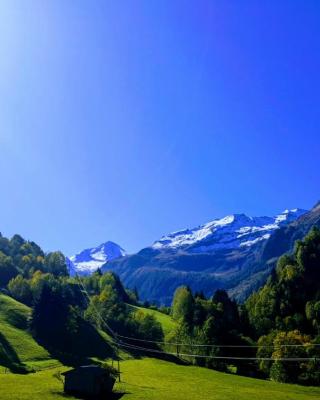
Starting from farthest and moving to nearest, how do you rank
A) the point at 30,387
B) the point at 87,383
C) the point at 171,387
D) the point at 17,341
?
1. the point at 17,341
2. the point at 171,387
3. the point at 87,383
4. the point at 30,387

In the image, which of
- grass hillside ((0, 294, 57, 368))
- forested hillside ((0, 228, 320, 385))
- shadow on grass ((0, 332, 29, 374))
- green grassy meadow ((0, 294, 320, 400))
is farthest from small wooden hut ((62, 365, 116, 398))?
forested hillside ((0, 228, 320, 385))

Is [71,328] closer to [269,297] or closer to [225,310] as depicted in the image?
[225,310]

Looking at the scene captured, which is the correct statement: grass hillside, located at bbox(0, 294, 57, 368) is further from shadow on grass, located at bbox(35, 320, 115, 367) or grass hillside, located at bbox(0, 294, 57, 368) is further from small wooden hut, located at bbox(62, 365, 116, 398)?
small wooden hut, located at bbox(62, 365, 116, 398)

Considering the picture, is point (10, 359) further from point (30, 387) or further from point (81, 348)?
point (30, 387)

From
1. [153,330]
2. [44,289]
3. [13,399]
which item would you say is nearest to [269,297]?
[153,330]

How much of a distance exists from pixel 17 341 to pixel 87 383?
59393 millimetres

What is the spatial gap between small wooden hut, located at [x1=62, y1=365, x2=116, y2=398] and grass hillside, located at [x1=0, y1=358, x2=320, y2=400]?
8.16 ft

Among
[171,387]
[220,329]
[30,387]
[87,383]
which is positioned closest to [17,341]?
[87,383]

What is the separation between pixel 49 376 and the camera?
114500 mm

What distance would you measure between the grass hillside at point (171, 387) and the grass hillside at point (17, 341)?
12.2 metres

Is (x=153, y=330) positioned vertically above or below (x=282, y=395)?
above

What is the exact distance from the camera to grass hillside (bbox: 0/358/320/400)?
91775mm

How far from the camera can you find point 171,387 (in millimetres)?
107188

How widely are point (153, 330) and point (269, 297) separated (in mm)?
50236
